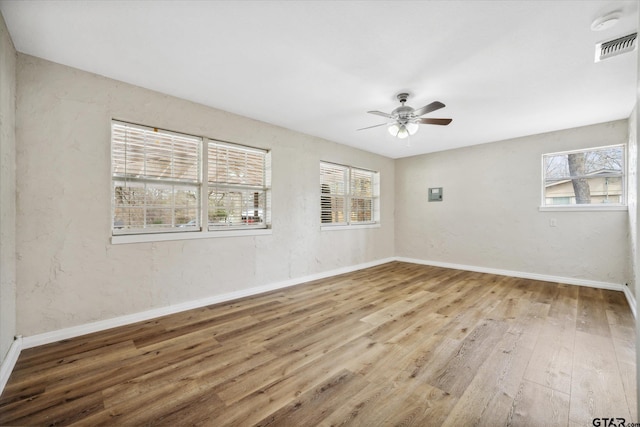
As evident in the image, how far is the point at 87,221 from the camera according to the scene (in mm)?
2588

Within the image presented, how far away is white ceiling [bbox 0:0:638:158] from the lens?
1.84 metres

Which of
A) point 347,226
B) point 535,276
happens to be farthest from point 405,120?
point 535,276

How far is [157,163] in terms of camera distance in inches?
122

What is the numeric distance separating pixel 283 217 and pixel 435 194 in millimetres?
3670

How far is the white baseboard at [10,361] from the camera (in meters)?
1.80

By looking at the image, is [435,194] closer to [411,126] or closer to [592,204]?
[592,204]

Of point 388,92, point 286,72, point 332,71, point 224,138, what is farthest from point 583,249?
point 224,138

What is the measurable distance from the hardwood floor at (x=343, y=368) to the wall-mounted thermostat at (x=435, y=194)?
291cm

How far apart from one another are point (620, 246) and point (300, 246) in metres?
4.90

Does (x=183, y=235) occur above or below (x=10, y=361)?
above

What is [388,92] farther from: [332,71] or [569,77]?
[569,77]

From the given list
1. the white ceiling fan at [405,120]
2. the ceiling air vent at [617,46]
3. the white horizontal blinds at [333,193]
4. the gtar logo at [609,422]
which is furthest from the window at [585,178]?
the gtar logo at [609,422]

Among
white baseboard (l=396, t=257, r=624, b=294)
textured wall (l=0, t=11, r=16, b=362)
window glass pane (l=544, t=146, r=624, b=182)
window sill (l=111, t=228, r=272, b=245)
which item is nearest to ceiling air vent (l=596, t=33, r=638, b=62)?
window glass pane (l=544, t=146, r=624, b=182)

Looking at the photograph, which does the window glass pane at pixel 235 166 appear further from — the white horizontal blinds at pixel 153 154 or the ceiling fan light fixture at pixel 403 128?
the ceiling fan light fixture at pixel 403 128
